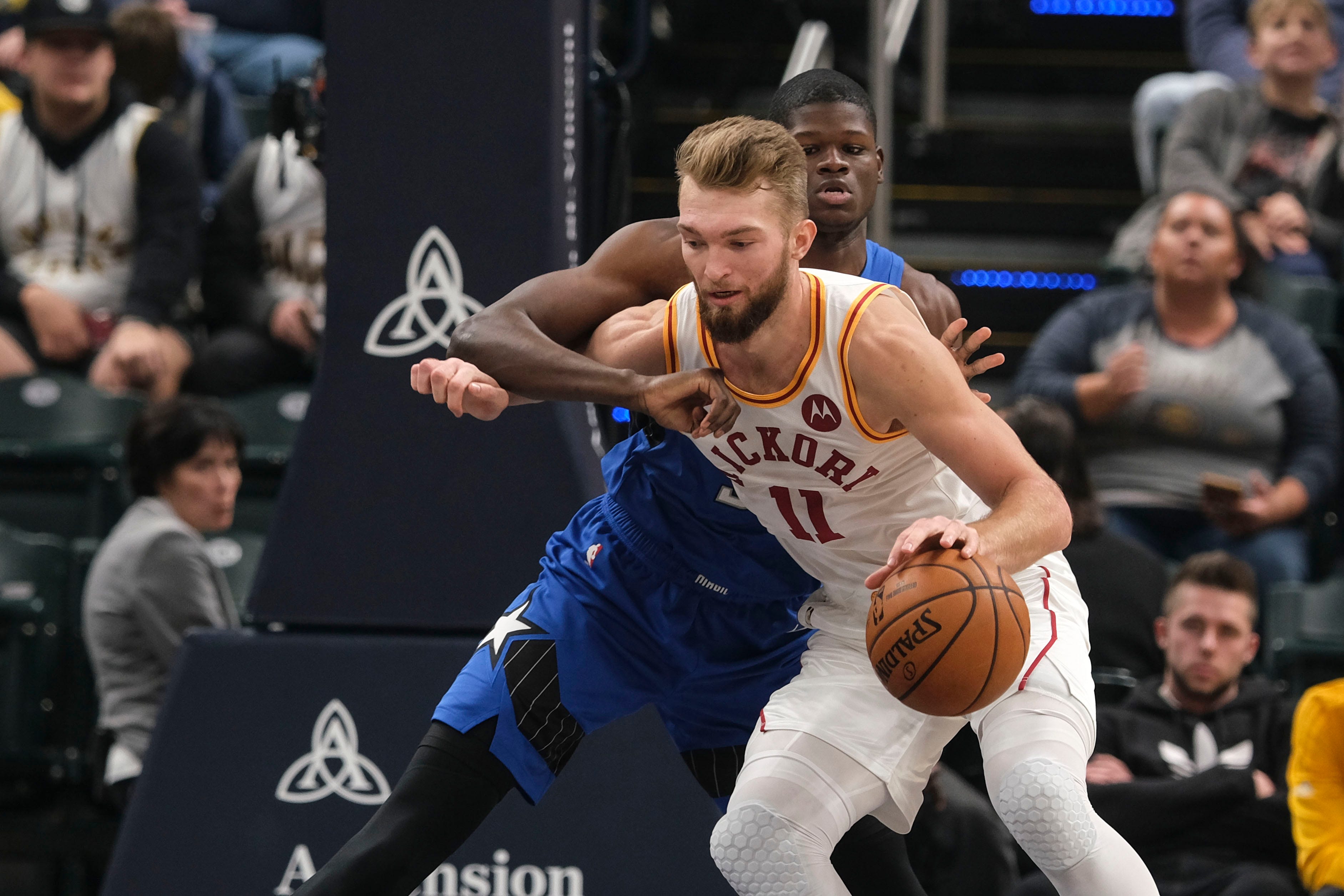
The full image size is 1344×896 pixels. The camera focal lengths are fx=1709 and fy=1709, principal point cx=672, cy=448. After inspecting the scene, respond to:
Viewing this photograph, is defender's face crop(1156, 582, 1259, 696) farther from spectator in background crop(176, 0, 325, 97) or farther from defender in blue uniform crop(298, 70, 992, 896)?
spectator in background crop(176, 0, 325, 97)

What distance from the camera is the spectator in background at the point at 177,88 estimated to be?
718 cm

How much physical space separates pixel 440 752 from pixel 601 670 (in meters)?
0.40

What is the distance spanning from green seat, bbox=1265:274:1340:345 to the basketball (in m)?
4.27

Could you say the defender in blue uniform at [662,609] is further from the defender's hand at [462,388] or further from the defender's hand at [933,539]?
the defender's hand at [933,539]

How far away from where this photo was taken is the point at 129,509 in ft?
18.5

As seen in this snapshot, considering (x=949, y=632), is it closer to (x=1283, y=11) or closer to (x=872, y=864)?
(x=872, y=864)

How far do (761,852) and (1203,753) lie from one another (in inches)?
89.2

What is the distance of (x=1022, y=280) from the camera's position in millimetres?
7371

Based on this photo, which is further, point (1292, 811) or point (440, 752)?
point (1292, 811)

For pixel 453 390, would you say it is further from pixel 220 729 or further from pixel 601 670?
pixel 220 729

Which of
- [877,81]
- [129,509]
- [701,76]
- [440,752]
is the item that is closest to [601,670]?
[440,752]

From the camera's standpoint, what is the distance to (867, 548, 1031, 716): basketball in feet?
9.45

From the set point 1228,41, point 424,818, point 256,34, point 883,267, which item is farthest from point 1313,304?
point 256,34

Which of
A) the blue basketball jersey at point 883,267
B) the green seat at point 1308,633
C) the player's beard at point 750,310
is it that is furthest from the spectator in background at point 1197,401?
the player's beard at point 750,310
